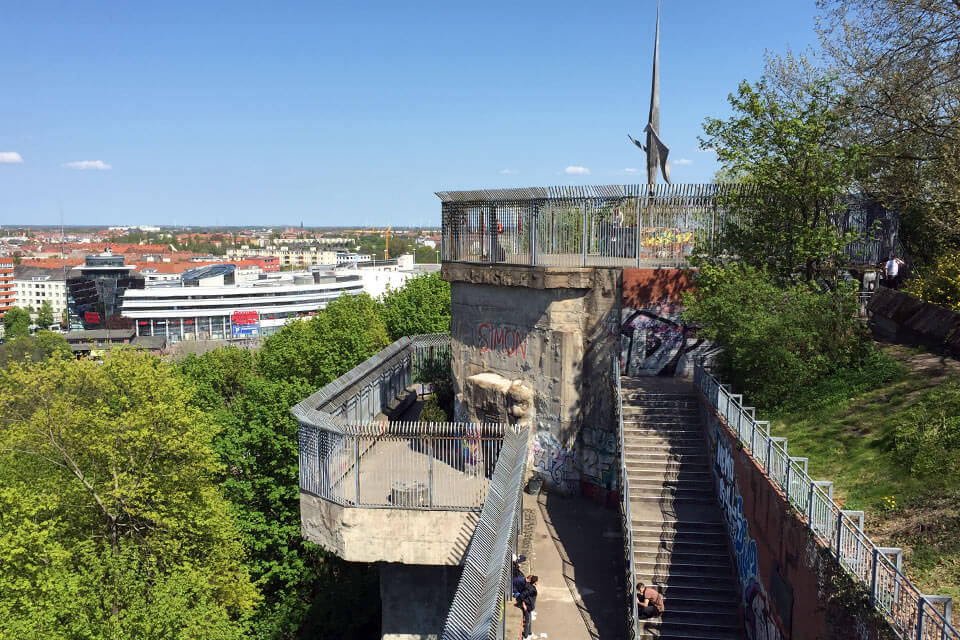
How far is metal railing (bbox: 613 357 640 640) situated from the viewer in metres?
12.4

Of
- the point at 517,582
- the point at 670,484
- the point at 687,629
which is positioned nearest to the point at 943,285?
the point at 670,484

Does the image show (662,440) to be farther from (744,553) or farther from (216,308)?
(216,308)

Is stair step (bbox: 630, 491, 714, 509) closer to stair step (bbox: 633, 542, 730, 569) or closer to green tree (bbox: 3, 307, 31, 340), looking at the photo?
stair step (bbox: 633, 542, 730, 569)

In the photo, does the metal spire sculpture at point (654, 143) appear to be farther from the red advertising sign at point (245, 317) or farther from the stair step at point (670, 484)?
the red advertising sign at point (245, 317)

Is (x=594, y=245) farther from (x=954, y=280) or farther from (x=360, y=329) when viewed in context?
(x=360, y=329)

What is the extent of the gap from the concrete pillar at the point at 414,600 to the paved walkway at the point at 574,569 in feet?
8.91

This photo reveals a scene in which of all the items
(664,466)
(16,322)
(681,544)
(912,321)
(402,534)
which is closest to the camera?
(681,544)

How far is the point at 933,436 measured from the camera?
37.9 feet

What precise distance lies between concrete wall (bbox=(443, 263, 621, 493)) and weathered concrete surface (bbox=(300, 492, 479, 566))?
15.5 feet

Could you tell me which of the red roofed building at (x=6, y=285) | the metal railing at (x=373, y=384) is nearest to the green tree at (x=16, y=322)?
the red roofed building at (x=6, y=285)

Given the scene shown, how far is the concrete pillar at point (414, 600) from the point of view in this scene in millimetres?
17156

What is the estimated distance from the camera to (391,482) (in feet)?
52.5

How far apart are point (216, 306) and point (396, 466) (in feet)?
434

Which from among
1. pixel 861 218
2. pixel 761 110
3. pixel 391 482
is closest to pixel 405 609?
pixel 391 482
